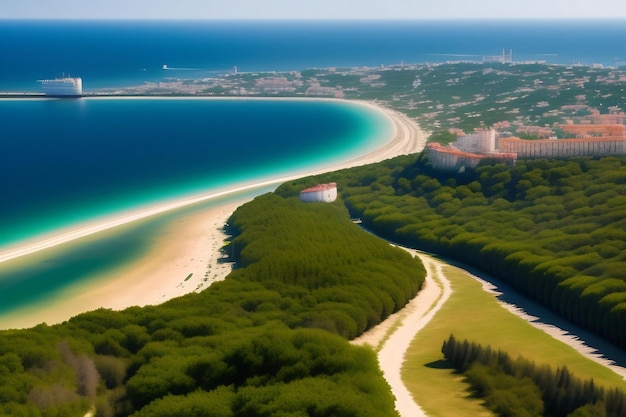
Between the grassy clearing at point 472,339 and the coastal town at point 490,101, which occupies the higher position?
the coastal town at point 490,101

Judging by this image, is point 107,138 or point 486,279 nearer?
point 486,279

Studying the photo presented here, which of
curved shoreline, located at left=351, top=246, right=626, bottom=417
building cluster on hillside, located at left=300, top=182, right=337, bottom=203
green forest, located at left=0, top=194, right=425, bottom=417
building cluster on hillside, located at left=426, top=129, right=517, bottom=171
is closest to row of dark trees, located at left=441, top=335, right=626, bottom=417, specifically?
curved shoreline, located at left=351, top=246, right=626, bottom=417

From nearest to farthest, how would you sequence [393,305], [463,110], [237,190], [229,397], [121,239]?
1. [229,397]
2. [393,305]
3. [121,239]
4. [237,190]
5. [463,110]

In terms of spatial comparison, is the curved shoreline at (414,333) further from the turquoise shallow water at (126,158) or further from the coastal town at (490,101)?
the coastal town at (490,101)

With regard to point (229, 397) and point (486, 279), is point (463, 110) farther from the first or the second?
point (229, 397)

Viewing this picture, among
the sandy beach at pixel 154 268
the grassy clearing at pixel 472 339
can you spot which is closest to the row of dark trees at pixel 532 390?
the grassy clearing at pixel 472 339

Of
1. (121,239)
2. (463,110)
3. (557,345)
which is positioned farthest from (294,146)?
(557,345)
